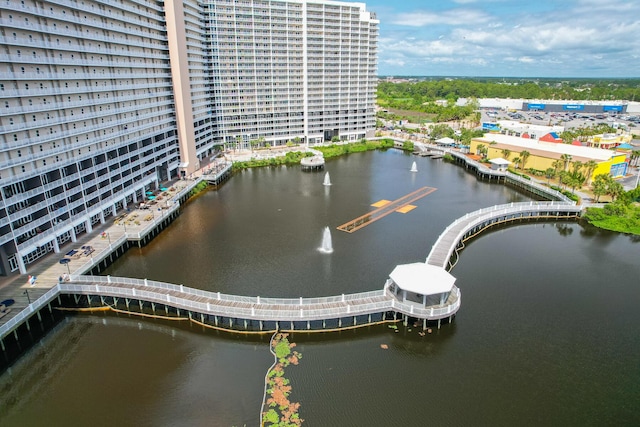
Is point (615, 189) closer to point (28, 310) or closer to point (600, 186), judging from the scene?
point (600, 186)

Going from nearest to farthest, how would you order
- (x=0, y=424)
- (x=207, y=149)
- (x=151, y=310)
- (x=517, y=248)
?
(x=0, y=424) → (x=151, y=310) → (x=517, y=248) → (x=207, y=149)

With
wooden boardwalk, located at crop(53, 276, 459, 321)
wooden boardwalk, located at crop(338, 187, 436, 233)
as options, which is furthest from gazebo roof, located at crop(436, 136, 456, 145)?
wooden boardwalk, located at crop(53, 276, 459, 321)

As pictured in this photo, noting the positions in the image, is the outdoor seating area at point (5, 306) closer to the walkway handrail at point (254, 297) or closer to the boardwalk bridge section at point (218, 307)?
the boardwalk bridge section at point (218, 307)

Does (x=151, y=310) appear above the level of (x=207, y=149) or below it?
below

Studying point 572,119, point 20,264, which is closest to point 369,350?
point 20,264

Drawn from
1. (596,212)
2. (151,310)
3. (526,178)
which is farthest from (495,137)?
(151,310)

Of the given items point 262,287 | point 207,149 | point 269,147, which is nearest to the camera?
point 262,287

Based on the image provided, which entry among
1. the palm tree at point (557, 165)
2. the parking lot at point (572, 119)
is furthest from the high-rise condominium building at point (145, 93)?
the parking lot at point (572, 119)

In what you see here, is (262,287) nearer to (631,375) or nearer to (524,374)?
(524,374)
